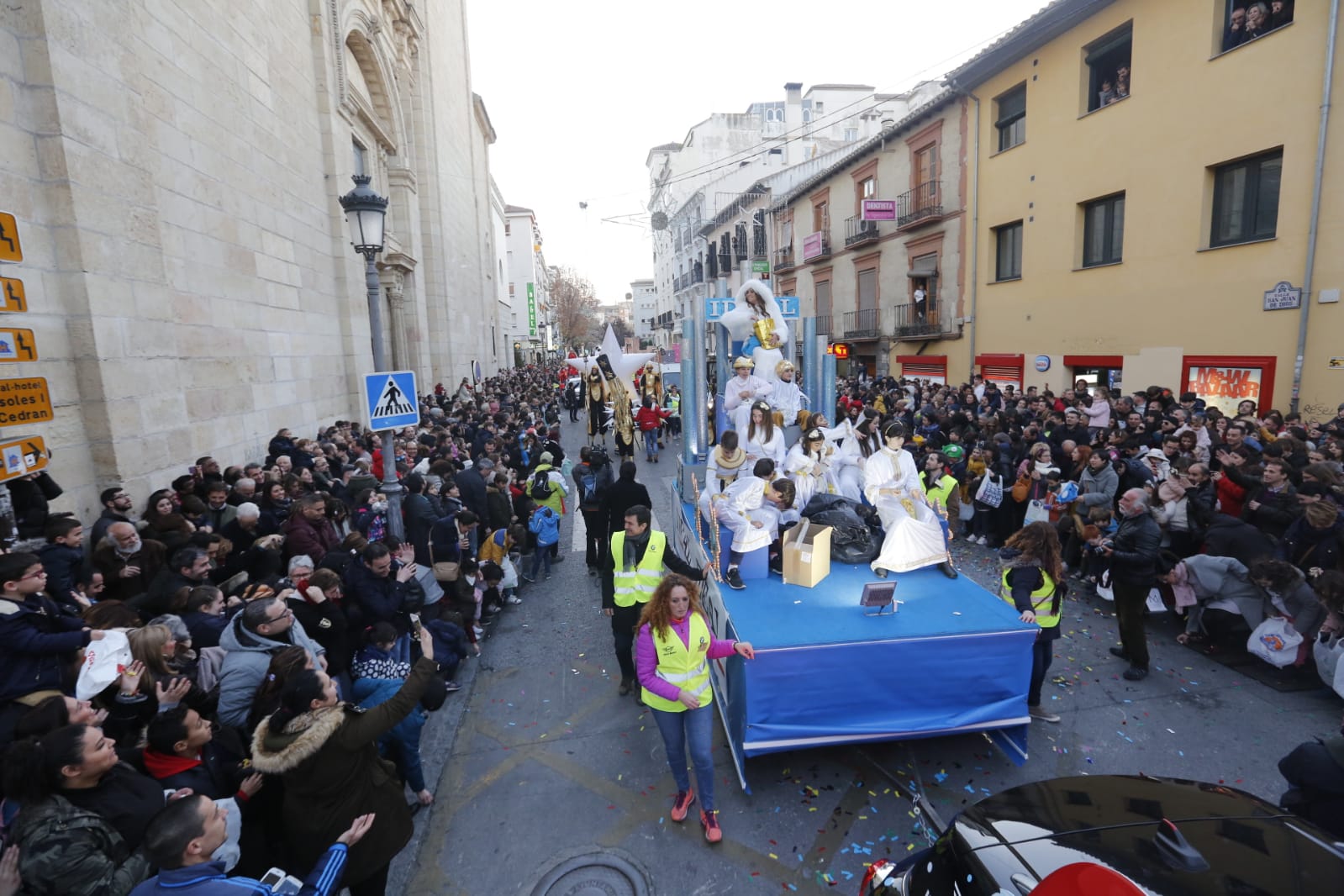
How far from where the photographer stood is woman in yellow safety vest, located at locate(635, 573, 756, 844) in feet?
12.3

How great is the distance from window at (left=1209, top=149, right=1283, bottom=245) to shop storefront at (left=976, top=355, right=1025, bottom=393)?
5.25 meters

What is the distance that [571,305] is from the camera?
71.6 meters

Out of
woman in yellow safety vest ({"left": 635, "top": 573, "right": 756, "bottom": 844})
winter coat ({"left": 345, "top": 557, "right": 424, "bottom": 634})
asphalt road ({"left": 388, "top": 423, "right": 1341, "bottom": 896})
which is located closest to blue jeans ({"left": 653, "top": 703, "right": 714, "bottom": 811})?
woman in yellow safety vest ({"left": 635, "top": 573, "right": 756, "bottom": 844})

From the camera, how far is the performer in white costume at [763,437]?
7566mm

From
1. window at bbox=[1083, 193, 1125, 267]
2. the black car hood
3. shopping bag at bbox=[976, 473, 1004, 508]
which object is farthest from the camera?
window at bbox=[1083, 193, 1125, 267]

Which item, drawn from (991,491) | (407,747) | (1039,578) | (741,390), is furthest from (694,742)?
(991,491)

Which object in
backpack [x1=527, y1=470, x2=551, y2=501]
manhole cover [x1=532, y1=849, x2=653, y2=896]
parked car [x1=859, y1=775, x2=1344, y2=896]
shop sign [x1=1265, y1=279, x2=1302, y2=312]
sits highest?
shop sign [x1=1265, y1=279, x2=1302, y2=312]

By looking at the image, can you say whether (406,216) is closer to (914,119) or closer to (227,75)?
(227,75)

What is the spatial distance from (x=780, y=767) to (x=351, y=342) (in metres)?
12.6

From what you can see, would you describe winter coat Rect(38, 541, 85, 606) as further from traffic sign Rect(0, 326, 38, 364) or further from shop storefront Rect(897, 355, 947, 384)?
shop storefront Rect(897, 355, 947, 384)

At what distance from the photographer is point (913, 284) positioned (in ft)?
70.6

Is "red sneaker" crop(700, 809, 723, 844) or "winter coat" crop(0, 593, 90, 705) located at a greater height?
"winter coat" crop(0, 593, 90, 705)

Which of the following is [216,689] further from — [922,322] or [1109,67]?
[922,322]

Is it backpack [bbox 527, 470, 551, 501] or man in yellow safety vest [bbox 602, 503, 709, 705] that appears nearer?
man in yellow safety vest [bbox 602, 503, 709, 705]
